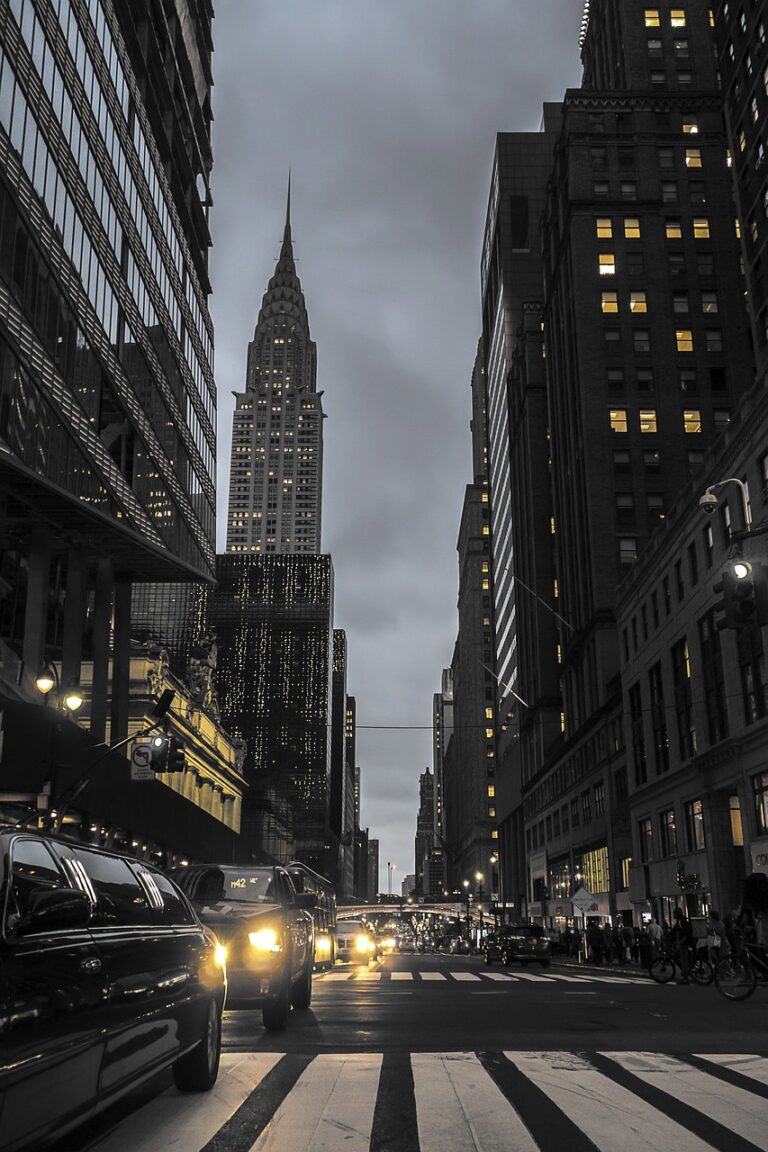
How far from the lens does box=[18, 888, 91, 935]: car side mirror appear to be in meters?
4.64

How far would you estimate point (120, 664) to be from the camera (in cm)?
5469

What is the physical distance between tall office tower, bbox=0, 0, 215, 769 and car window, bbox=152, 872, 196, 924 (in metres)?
28.6

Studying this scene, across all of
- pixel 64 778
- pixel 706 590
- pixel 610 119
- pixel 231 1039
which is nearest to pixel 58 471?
pixel 64 778

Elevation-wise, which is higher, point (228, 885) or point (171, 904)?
point (228, 885)

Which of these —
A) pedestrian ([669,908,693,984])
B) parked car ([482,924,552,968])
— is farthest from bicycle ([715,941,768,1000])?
parked car ([482,924,552,968])

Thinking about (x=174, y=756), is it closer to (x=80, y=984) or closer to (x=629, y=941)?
(x=629, y=941)

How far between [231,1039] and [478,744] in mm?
166143

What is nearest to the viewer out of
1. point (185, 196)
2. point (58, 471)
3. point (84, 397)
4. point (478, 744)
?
point (58, 471)

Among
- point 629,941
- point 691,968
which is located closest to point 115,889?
point 691,968

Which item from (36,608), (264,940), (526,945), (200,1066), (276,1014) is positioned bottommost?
(526,945)

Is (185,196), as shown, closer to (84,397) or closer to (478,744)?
(84,397)

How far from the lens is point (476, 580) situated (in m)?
188

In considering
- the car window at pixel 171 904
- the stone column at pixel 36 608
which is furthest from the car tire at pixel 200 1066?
the stone column at pixel 36 608

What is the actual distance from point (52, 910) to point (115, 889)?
5.40 ft
